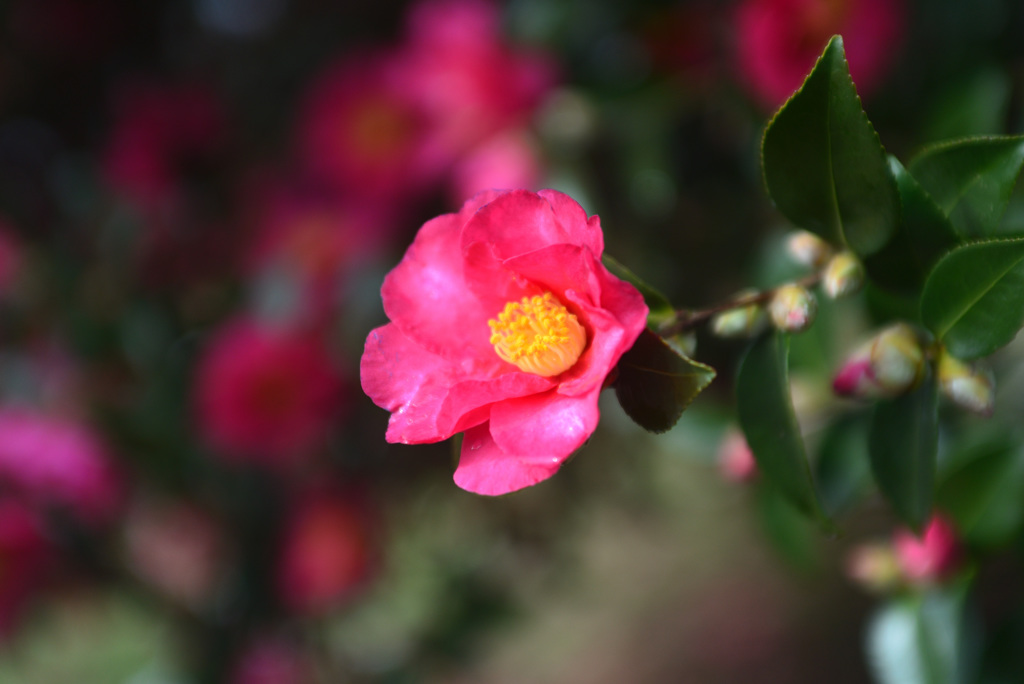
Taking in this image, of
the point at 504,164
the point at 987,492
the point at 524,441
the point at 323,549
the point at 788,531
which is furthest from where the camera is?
the point at 323,549

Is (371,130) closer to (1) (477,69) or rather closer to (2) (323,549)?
(1) (477,69)

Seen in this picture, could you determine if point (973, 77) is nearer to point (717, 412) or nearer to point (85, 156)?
point (717, 412)

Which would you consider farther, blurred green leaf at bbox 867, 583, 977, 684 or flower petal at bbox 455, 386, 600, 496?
blurred green leaf at bbox 867, 583, 977, 684

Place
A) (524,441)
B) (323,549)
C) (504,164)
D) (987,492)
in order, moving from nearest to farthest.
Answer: (524,441) < (987,492) < (504,164) < (323,549)

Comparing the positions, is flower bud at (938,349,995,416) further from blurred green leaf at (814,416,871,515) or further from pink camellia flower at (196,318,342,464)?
pink camellia flower at (196,318,342,464)

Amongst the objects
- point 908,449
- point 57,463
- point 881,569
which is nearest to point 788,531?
point 881,569

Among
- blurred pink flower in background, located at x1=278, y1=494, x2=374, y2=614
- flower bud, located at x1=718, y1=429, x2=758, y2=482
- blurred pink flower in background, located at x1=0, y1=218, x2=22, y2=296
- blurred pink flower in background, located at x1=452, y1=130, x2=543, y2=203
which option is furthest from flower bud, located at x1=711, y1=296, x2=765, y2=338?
blurred pink flower in background, located at x1=0, y1=218, x2=22, y2=296

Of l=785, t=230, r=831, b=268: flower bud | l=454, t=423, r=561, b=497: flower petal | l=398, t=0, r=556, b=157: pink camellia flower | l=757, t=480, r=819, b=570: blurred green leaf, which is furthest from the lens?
l=398, t=0, r=556, b=157: pink camellia flower

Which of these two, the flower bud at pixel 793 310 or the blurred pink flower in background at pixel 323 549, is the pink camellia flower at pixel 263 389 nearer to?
the blurred pink flower in background at pixel 323 549
